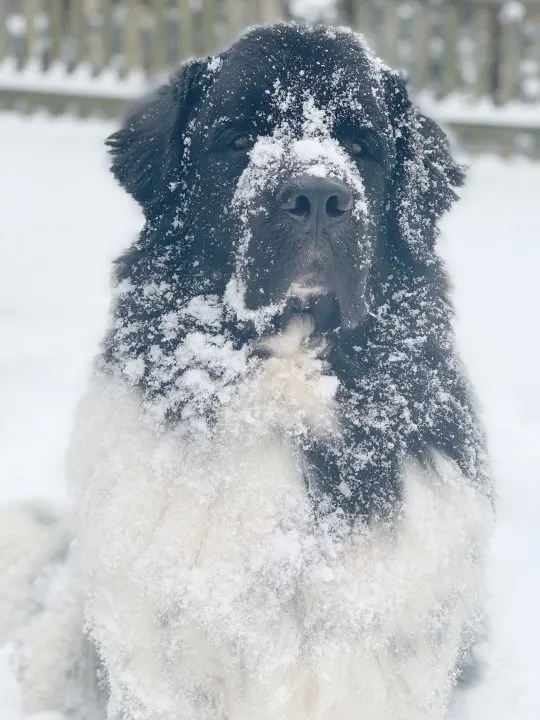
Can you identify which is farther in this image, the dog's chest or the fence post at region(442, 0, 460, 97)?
the fence post at region(442, 0, 460, 97)

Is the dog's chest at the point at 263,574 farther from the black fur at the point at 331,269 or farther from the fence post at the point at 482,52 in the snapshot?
the fence post at the point at 482,52

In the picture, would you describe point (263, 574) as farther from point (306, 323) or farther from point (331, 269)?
point (331, 269)

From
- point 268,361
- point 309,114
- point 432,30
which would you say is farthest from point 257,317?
point 432,30

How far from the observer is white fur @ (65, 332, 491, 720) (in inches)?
87.0

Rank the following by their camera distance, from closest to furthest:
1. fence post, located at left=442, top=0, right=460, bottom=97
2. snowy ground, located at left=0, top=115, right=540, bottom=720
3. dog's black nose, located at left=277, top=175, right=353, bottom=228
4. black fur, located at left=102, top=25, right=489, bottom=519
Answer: dog's black nose, located at left=277, top=175, right=353, bottom=228 < black fur, located at left=102, top=25, right=489, bottom=519 < snowy ground, located at left=0, top=115, right=540, bottom=720 < fence post, located at left=442, top=0, right=460, bottom=97

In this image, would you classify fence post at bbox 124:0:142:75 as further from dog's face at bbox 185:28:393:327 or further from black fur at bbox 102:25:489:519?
dog's face at bbox 185:28:393:327

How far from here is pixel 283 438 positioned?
91.3 inches

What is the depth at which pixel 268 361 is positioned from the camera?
237 cm

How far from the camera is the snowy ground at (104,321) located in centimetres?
302

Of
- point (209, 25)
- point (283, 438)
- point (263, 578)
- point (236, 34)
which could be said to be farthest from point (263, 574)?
point (209, 25)

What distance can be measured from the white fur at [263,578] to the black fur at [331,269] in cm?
8

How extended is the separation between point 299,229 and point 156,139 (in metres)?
0.67

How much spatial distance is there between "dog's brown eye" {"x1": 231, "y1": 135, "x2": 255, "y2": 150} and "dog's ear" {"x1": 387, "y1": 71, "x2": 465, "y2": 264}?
Result: 1.46 feet

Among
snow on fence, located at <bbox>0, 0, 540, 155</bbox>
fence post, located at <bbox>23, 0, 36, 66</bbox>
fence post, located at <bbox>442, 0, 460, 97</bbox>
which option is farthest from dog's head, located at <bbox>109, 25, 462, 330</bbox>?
fence post, located at <bbox>23, 0, 36, 66</bbox>
